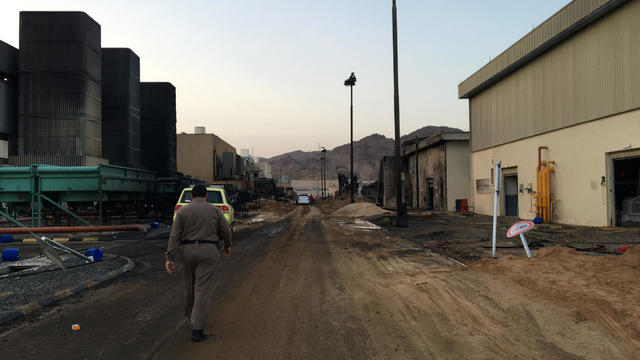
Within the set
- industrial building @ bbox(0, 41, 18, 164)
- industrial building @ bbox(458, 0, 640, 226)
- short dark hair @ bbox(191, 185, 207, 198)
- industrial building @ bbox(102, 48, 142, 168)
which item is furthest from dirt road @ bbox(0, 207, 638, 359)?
industrial building @ bbox(102, 48, 142, 168)

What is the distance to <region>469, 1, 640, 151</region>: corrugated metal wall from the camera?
1562cm

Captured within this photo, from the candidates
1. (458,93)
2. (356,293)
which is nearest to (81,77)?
(458,93)

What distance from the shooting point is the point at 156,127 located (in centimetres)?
4794

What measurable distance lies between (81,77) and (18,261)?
25235 mm

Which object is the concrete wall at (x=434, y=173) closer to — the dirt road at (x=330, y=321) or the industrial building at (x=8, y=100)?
the dirt road at (x=330, y=321)

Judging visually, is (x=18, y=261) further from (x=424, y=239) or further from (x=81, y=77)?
(x=81, y=77)

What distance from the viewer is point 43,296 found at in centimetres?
672

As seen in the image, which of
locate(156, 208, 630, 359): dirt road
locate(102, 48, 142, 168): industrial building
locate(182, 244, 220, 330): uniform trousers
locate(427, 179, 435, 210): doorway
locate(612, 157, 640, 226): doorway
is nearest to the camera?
locate(156, 208, 630, 359): dirt road

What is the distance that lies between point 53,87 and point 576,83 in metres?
34.1

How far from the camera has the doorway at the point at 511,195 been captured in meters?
25.2

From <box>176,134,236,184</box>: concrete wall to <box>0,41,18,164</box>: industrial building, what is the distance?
2837 cm

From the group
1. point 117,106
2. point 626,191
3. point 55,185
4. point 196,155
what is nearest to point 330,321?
point 55,185

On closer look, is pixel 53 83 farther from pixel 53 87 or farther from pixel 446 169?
pixel 446 169

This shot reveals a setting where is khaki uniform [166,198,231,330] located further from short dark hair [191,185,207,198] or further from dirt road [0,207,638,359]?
dirt road [0,207,638,359]
